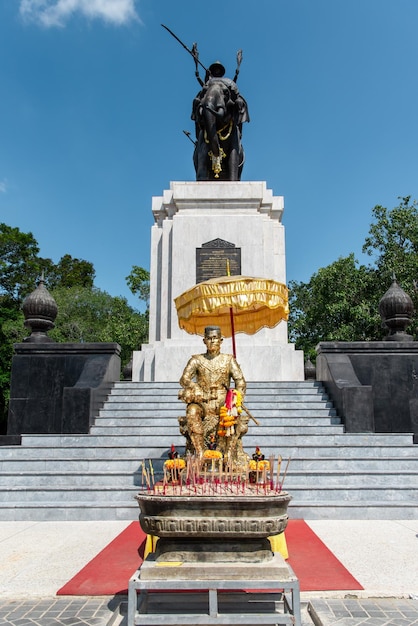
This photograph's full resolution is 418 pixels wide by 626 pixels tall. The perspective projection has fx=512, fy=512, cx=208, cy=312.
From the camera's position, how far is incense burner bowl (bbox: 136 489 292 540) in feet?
12.5

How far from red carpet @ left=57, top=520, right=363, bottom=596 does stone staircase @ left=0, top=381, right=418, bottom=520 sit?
1.23 metres

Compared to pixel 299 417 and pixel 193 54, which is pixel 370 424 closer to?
pixel 299 417

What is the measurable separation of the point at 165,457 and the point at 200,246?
23.4ft

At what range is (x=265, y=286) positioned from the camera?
Answer: 22.0 feet

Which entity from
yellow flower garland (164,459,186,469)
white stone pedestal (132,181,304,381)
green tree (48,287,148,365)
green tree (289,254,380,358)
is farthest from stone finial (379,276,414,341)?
green tree (48,287,148,365)

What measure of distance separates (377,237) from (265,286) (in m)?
21.3

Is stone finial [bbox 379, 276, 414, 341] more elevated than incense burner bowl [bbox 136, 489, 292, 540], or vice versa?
stone finial [bbox 379, 276, 414, 341]

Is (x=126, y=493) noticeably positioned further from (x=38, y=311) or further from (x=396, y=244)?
(x=396, y=244)

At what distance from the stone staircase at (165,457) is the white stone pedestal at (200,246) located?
2.29 m

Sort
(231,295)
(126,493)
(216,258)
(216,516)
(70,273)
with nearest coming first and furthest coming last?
(216,516)
(231,295)
(126,493)
(216,258)
(70,273)

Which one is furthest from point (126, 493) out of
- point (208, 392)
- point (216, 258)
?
point (216, 258)

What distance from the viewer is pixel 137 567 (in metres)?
4.75

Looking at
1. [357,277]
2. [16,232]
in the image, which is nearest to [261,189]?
[357,277]

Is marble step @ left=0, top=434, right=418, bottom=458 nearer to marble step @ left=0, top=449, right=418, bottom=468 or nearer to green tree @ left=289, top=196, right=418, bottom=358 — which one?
marble step @ left=0, top=449, right=418, bottom=468
